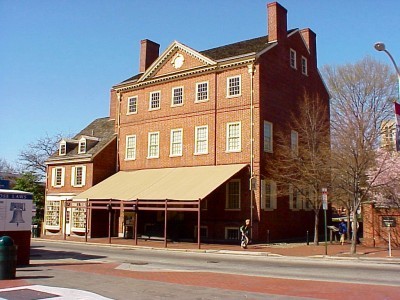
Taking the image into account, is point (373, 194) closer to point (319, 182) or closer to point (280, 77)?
point (319, 182)

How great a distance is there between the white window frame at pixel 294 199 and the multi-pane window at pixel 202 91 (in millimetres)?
8698

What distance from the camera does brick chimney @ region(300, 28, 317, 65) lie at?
3803cm

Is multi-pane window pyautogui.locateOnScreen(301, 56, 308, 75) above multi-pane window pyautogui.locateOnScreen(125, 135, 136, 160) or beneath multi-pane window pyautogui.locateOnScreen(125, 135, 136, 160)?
above

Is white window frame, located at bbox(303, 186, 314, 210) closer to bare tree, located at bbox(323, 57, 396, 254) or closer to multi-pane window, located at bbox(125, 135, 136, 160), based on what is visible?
bare tree, located at bbox(323, 57, 396, 254)

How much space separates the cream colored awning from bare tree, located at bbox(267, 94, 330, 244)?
315 cm

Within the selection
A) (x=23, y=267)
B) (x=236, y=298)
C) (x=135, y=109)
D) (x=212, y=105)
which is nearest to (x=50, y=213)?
(x=135, y=109)

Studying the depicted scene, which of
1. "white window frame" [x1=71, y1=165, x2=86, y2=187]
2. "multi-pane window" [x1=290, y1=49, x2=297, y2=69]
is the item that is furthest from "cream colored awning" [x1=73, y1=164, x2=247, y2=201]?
"multi-pane window" [x1=290, y1=49, x2=297, y2=69]

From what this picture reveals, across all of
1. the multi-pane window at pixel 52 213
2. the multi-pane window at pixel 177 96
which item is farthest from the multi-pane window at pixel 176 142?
the multi-pane window at pixel 52 213

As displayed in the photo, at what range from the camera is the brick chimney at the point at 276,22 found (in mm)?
32906

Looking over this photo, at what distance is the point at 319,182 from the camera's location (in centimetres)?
2881

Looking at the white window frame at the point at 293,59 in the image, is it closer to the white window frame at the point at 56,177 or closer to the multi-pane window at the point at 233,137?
the multi-pane window at the point at 233,137

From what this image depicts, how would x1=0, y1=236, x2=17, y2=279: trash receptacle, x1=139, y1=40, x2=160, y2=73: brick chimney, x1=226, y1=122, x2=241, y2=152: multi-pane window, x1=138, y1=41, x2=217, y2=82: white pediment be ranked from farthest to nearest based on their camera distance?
x1=139, y1=40, x2=160, y2=73: brick chimney, x1=138, y1=41, x2=217, y2=82: white pediment, x1=226, y1=122, x2=241, y2=152: multi-pane window, x1=0, y1=236, x2=17, y2=279: trash receptacle

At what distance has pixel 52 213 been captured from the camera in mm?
40625

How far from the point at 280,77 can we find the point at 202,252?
14372 mm
